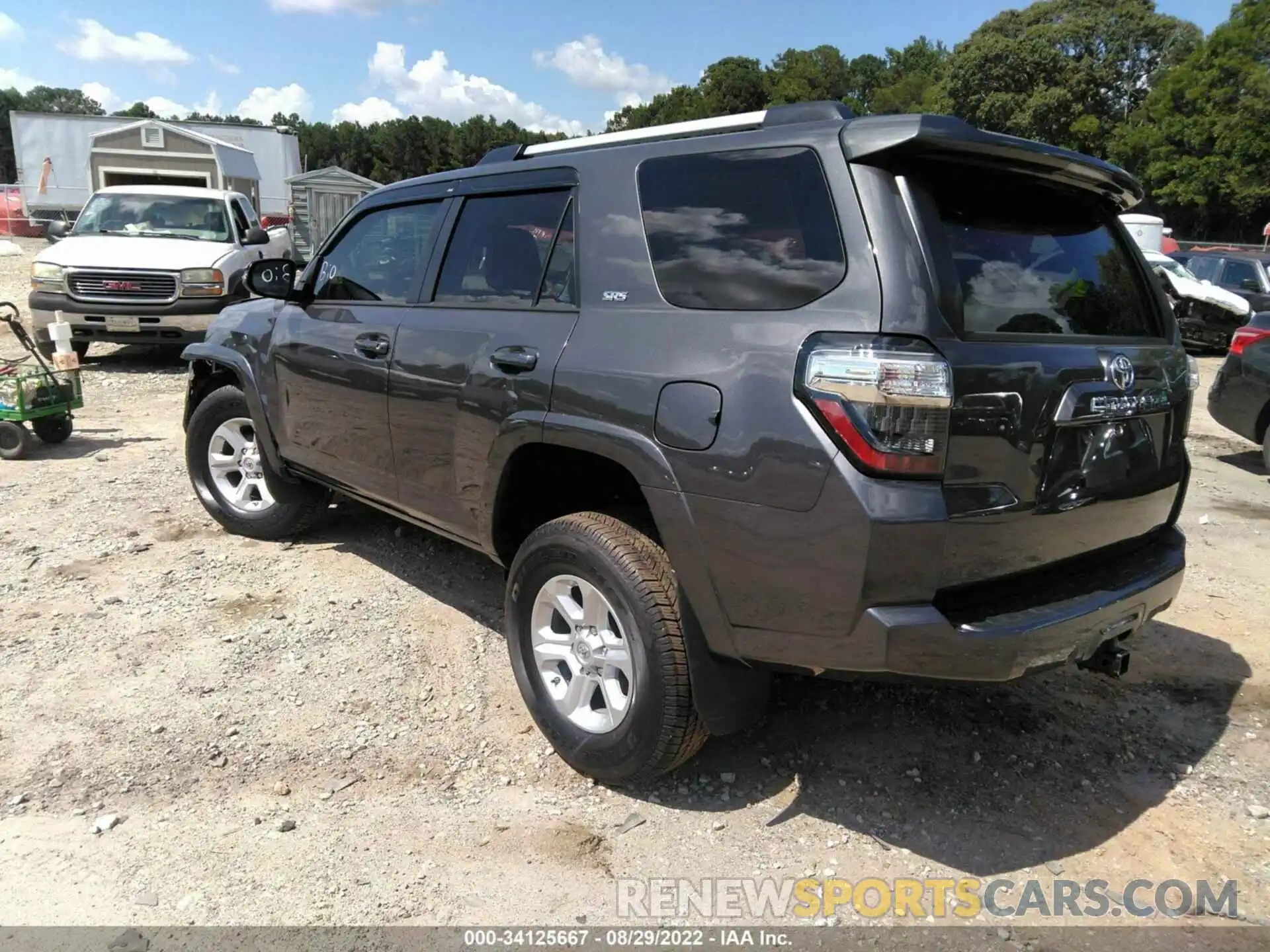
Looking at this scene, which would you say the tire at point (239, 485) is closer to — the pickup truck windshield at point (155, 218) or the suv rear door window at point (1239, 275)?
the pickup truck windshield at point (155, 218)

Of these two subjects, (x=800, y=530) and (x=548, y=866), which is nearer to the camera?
(x=800, y=530)

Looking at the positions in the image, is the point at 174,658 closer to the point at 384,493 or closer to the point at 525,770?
the point at 384,493

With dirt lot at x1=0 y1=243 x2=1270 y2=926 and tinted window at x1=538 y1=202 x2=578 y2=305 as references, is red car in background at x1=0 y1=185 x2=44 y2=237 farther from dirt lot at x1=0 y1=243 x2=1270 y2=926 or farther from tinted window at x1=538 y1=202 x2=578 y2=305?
tinted window at x1=538 y1=202 x2=578 y2=305

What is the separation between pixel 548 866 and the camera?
8.81ft

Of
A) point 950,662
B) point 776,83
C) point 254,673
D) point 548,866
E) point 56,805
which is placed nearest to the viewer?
point 950,662

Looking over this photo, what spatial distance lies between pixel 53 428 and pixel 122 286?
A: 3354 millimetres

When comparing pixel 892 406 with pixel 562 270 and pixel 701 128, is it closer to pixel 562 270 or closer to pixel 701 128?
pixel 701 128

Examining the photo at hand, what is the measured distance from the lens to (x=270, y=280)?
4.47 metres

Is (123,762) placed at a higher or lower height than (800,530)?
lower

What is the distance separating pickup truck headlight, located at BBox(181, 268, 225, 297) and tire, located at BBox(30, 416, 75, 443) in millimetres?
3147

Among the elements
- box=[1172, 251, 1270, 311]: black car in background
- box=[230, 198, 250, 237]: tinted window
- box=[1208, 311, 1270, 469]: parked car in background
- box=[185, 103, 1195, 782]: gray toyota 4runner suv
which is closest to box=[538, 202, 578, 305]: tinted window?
box=[185, 103, 1195, 782]: gray toyota 4runner suv

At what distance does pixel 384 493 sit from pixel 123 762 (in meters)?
1.42

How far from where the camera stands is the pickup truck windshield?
1089 centimetres

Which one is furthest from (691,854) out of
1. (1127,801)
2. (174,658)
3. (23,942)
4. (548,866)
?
(174,658)
